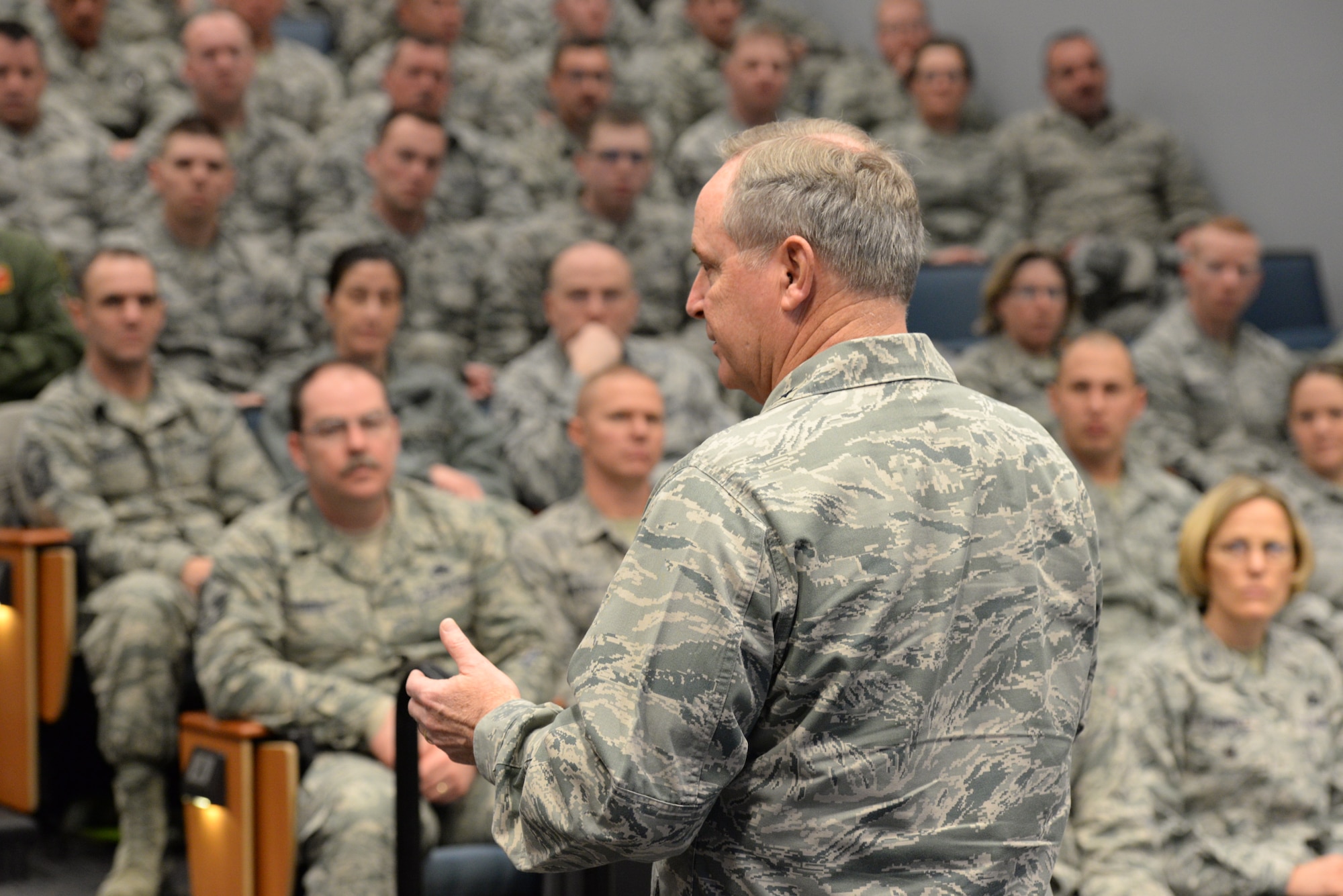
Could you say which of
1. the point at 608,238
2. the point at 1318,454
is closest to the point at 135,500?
the point at 608,238

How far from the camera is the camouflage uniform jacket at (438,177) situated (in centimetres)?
404

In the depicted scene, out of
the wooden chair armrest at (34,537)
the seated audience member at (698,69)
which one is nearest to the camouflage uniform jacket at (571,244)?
the seated audience member at (698,69)

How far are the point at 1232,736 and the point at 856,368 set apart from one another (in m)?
1.72

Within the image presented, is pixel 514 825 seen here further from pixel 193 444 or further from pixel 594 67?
pixel 594 67

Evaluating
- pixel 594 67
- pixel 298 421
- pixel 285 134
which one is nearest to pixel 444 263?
pixel 285 134

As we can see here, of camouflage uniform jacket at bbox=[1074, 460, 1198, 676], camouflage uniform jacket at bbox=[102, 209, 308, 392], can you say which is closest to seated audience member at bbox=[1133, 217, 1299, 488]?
camouflage uniform jacket at bbox=[1074, 460, 1198, 676]

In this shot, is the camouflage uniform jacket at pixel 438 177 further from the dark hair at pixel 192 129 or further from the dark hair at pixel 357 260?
the dark hair at pixel 357 260

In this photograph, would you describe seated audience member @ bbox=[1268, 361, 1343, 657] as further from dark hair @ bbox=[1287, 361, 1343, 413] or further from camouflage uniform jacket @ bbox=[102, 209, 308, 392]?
camouflage uniform jacket @ bbox=[102, 209, 308, 392]

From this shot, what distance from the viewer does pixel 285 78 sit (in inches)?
176

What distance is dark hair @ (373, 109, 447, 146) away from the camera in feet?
12.3

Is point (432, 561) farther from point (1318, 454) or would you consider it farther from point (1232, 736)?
point (1318, 454)

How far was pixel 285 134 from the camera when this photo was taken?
411 cm

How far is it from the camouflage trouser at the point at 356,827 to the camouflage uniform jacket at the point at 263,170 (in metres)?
2.00

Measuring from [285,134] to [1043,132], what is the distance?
7.97 feet
